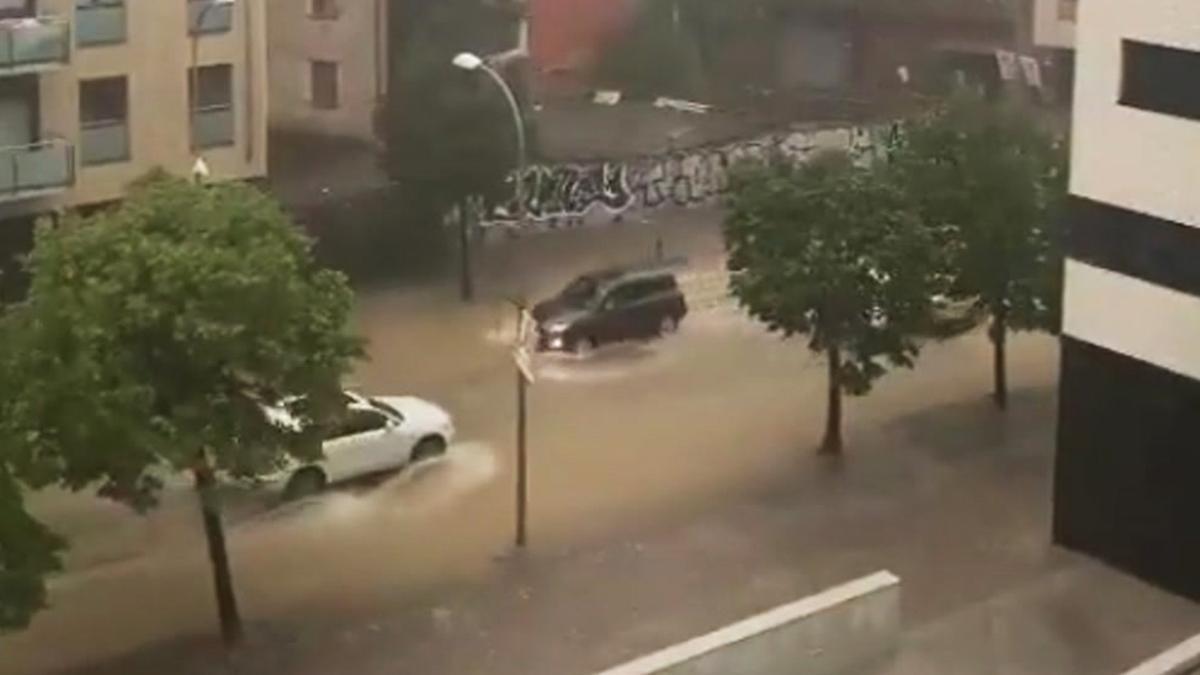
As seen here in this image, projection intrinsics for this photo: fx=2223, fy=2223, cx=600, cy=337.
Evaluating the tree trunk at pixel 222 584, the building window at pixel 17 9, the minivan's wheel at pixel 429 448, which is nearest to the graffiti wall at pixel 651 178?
the minivan's wheel at pixel 429 448

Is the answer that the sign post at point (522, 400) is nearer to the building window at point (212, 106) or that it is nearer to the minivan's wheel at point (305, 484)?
the minivan's wheel at point (305, 484)

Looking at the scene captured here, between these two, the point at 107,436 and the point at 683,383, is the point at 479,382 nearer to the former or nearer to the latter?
the point at 683,383

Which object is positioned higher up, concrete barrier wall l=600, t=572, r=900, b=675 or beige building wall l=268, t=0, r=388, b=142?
beige building wall l=268, t=0, r=388, b=142

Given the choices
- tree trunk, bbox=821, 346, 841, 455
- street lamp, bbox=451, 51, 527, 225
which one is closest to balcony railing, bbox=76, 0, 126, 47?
street lamp, bbox=451, 51, 527, 225

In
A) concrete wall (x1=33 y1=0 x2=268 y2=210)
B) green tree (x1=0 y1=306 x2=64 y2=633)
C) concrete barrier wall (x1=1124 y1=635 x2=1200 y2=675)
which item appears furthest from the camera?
concrete wall (x1=33 y1=0 x2=268 y2=210)

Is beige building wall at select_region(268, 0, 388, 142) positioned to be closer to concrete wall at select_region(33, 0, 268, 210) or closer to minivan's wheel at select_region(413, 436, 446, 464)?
concrete wall at select_region(33, 0, 268, 210)

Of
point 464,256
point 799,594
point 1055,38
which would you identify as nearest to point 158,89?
point 464,256
